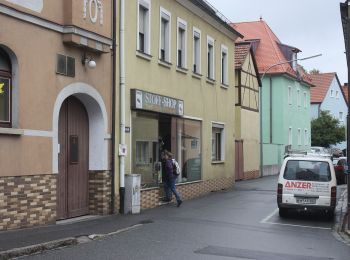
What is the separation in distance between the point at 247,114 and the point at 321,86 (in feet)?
111

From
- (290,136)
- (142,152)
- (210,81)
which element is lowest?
(142,152)

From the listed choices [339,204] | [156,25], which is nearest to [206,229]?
[156,25]

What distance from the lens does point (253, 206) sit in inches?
766

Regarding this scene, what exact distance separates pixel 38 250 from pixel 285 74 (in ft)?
118

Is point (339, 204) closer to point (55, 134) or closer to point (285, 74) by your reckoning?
point (55, 134)

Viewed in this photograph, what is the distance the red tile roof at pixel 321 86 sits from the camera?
6475 centimetres

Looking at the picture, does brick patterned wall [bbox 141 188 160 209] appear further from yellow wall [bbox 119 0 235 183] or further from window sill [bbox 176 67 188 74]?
window sill [bbox 176 67 188 74]

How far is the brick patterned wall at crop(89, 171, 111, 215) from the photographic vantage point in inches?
592

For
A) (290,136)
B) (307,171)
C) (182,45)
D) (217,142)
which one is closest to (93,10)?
(182,45)

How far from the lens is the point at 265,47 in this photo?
46.5 m

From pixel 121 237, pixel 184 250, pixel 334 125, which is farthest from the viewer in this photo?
pixel 334 125

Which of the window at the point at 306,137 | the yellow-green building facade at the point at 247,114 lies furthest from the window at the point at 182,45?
the window at the point at 306,137

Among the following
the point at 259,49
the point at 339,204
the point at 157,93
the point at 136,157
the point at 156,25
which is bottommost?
the point at 339,204

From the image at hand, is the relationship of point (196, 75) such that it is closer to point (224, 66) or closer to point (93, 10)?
point (224, 66)
